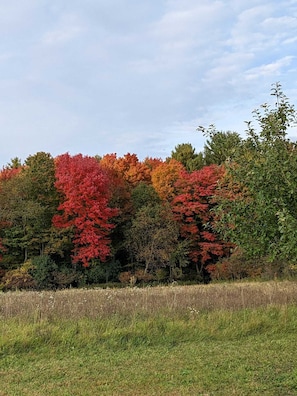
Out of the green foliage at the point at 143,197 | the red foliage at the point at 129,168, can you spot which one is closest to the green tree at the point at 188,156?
the red foliage at the point at 129,168

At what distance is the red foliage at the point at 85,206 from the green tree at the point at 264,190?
25397 mm

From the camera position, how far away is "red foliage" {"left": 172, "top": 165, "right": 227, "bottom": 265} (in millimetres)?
37875

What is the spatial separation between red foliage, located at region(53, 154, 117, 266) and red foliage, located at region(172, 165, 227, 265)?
270 inches

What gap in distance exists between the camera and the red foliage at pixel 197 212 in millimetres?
37875

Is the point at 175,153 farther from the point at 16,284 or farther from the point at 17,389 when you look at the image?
the point at 17,389

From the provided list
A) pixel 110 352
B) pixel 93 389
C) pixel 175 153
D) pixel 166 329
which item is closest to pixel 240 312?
pixel 166 329

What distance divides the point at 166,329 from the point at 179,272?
93.5 feet

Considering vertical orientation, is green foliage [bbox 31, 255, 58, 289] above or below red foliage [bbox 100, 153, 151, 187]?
below

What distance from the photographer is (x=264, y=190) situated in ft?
24.6

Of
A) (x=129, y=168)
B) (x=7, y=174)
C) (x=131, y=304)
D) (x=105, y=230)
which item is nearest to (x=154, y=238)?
(x=105, y=230)

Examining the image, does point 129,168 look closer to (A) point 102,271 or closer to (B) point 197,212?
(B) point 197,212

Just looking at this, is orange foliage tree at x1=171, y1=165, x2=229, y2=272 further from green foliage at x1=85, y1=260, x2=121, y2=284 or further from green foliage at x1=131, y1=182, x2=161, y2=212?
green foliage at x1=85, y1=260, x2=121, y2=284

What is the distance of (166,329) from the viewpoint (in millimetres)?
8555

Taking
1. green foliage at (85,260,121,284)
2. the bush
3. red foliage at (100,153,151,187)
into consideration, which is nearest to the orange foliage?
red foliage at (100,153,151,187)
